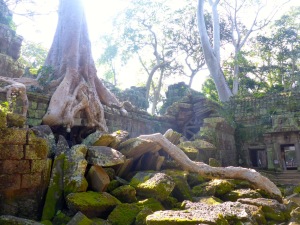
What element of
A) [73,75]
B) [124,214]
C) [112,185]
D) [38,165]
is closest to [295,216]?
[124,214]

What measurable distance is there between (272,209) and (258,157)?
12109mm

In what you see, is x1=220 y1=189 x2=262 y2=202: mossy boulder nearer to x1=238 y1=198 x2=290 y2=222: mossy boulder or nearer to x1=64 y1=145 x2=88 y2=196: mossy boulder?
x1=238 y1=198 x2=290 y2=222: mossy boulder

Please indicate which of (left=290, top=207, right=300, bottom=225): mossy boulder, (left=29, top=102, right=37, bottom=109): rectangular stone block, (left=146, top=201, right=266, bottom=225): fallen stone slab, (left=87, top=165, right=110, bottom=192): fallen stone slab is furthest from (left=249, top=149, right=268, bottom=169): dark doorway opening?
(left=87, top=165, right=110, bottom=192): fallen stone slab

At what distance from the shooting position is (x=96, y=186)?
334 cm

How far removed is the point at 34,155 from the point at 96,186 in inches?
30.8

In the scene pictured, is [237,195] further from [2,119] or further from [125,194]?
[2,119]

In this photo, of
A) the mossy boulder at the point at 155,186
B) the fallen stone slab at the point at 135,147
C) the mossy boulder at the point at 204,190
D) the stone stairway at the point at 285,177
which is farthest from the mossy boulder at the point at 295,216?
the stone stairway at the point at 285,177

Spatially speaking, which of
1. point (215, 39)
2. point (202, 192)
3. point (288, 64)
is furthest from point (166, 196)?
point (288, 64)

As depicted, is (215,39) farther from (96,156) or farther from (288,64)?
(96,156)

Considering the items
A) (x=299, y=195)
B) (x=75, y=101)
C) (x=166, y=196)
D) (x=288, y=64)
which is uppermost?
(x=288, y=64)

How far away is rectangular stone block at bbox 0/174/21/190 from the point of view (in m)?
2.89

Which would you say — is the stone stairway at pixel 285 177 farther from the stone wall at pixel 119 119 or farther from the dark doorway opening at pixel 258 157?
the stone wall at pixel 119 119

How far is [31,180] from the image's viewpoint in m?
3.11

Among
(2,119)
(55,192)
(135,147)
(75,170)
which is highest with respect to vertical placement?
(2,119)
